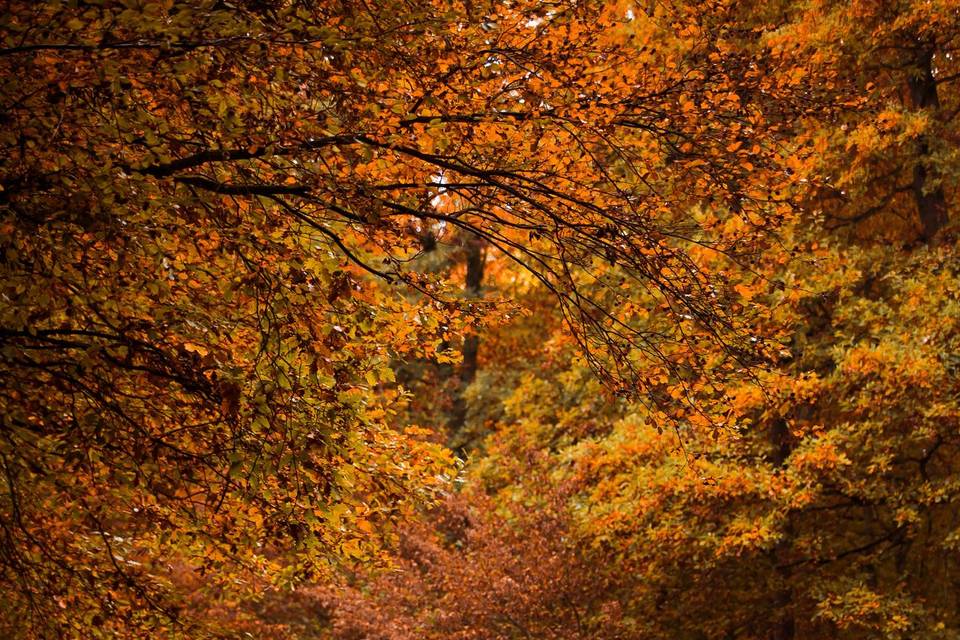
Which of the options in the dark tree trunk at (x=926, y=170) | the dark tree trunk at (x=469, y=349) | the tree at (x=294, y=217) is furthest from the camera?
the dark tree trunk at (x=469, y=349)

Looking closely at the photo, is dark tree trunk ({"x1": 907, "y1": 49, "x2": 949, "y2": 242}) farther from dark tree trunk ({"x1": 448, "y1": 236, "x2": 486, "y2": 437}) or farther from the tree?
dark tree trunk ({"x1": 448, "y1": 236, "x2": 486, "y2": 437})

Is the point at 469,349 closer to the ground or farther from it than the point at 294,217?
farther from it

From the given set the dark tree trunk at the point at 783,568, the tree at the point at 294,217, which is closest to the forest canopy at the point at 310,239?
the tree at the point at 294,217

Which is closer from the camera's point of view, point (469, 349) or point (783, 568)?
point (783, 568)

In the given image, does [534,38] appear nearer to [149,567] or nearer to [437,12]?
[437,12]

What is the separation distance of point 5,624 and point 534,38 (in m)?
5.31

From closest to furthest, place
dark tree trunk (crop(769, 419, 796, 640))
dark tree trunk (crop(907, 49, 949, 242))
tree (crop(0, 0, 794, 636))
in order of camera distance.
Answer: tree (crop(0, 0, 794, 636))
dark tree trunk (crop(907, 49, 949, 242))
dark tree trunk (crop(769, 419, 796, 640))

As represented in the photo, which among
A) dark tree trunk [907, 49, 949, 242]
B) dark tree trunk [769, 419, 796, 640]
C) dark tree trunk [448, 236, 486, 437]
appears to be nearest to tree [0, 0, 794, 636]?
dark tree trunk [907, 49, 949, 242]

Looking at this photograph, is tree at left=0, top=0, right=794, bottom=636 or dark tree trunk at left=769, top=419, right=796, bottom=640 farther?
dark tree trunk at left=769, top=419, right=796, bottom=640

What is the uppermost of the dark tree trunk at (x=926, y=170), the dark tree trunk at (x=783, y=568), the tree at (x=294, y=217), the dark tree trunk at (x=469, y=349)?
the dark tree trunk at (x=469, y=349)

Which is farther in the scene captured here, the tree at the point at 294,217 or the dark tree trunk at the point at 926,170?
the dark tree trunk at the point at 926,170

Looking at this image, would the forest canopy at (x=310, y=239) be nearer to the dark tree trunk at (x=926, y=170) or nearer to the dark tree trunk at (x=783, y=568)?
the dark tree trunk at (x=926, y=170)

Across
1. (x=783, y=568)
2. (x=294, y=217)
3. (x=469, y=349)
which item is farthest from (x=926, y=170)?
(x=469, y=349)

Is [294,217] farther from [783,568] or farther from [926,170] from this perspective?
[783,568]
